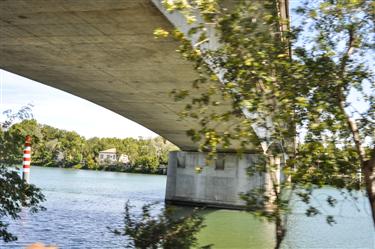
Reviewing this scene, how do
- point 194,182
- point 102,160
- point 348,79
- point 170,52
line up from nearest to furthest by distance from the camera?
point 348,79, point 170,52, point 194,182, point 102,160

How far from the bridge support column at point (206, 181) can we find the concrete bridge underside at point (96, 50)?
461 inches

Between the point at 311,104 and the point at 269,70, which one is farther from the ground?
the point at 269,70

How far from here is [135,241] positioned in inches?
228

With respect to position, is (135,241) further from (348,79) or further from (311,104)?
(348,79)

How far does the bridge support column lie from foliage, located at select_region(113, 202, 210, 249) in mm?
23357

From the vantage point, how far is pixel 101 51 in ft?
40.1

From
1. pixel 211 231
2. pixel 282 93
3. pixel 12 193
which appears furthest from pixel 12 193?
pixel 211 231

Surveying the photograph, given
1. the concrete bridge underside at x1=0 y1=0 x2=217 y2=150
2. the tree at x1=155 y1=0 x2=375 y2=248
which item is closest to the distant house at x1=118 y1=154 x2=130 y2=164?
the concrete bridge underside at x1=0 y1=0 x2=217 y2=150

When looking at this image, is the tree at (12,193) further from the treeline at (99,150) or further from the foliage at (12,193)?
the treeline at (99,150)

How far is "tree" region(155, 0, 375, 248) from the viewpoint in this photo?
5.00 meters

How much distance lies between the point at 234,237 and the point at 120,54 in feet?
34.8

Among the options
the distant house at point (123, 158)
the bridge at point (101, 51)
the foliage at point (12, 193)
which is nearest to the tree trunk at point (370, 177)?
the bridge at point (101, 51)

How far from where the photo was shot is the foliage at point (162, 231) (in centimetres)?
567

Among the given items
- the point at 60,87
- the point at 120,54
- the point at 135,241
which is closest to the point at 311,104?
the point at 135,241
